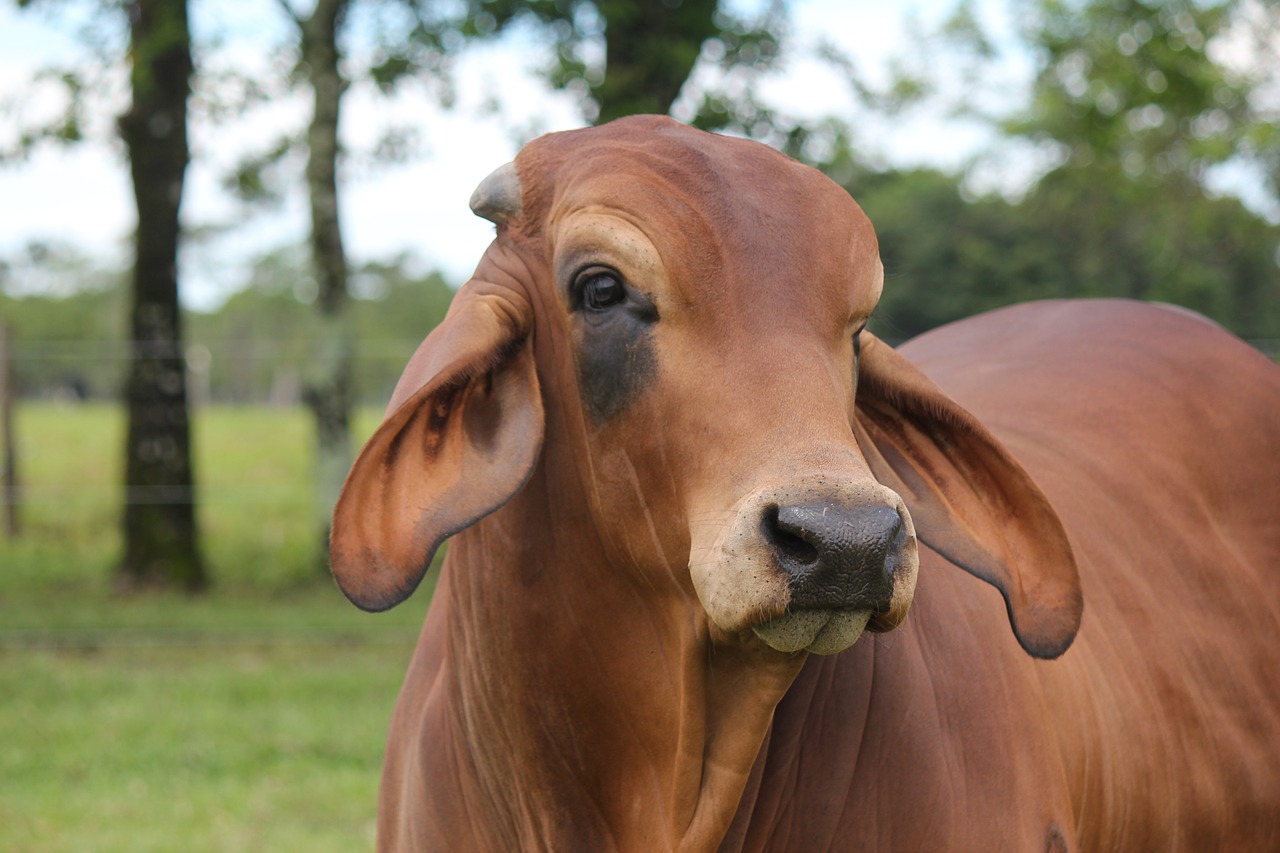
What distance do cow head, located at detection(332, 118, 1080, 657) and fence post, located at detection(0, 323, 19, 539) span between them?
389 inches

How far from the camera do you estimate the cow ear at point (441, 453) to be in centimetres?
195

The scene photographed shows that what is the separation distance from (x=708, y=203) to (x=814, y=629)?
0.62m

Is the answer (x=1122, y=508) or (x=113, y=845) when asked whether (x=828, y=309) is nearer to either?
(x=1122, y=508)

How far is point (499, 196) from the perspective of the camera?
2.20 metres

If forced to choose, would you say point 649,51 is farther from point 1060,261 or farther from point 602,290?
point 1060,261

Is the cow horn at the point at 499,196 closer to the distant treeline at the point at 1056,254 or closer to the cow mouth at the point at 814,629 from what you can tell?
the cow mouth at the point at 814,629

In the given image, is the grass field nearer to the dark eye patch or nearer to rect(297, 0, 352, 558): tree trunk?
rect(297, 0, 352, 558): tree trunk

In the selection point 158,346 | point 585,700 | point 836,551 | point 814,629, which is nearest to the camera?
point 836,551

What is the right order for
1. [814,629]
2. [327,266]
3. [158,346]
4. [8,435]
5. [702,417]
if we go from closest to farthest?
[814,629] → [702,417] → [158,346] → [327,266] → [8,435]

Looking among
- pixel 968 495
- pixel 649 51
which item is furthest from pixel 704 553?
pixel 649 51

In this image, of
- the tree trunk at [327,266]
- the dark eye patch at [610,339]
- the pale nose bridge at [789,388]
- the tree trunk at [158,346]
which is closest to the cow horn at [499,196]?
the dark eye patch at [610,339]

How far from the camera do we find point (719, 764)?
2010 mm

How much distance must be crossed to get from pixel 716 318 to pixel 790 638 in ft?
1.46

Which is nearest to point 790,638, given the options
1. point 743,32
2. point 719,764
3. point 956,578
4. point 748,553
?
point 748,553
